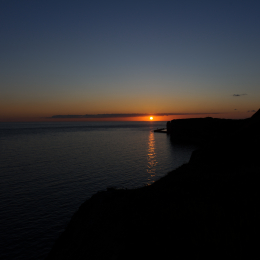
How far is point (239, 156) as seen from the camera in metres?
21.2

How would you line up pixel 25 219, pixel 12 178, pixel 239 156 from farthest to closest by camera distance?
pixel 12 178, pixel 239 156, pixel 25 219

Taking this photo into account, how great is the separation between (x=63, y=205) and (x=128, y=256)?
1575cm

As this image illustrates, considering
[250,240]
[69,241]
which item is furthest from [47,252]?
[250,240]

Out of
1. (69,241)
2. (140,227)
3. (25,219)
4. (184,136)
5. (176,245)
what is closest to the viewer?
(176,245)

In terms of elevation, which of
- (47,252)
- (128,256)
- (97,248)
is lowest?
(47,252)

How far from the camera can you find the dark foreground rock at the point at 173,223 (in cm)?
765

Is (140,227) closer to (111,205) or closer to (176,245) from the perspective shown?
A: (176,245)

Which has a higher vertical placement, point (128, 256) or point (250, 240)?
point (250, 240)

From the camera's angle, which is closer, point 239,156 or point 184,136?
point 239,156

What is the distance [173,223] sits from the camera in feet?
31.0

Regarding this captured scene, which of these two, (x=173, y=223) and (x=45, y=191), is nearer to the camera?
(x=173, y=223)

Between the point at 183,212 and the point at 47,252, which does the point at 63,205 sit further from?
the point at 183,212

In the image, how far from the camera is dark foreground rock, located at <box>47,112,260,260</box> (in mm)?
7648

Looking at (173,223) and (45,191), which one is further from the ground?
(173,223)
